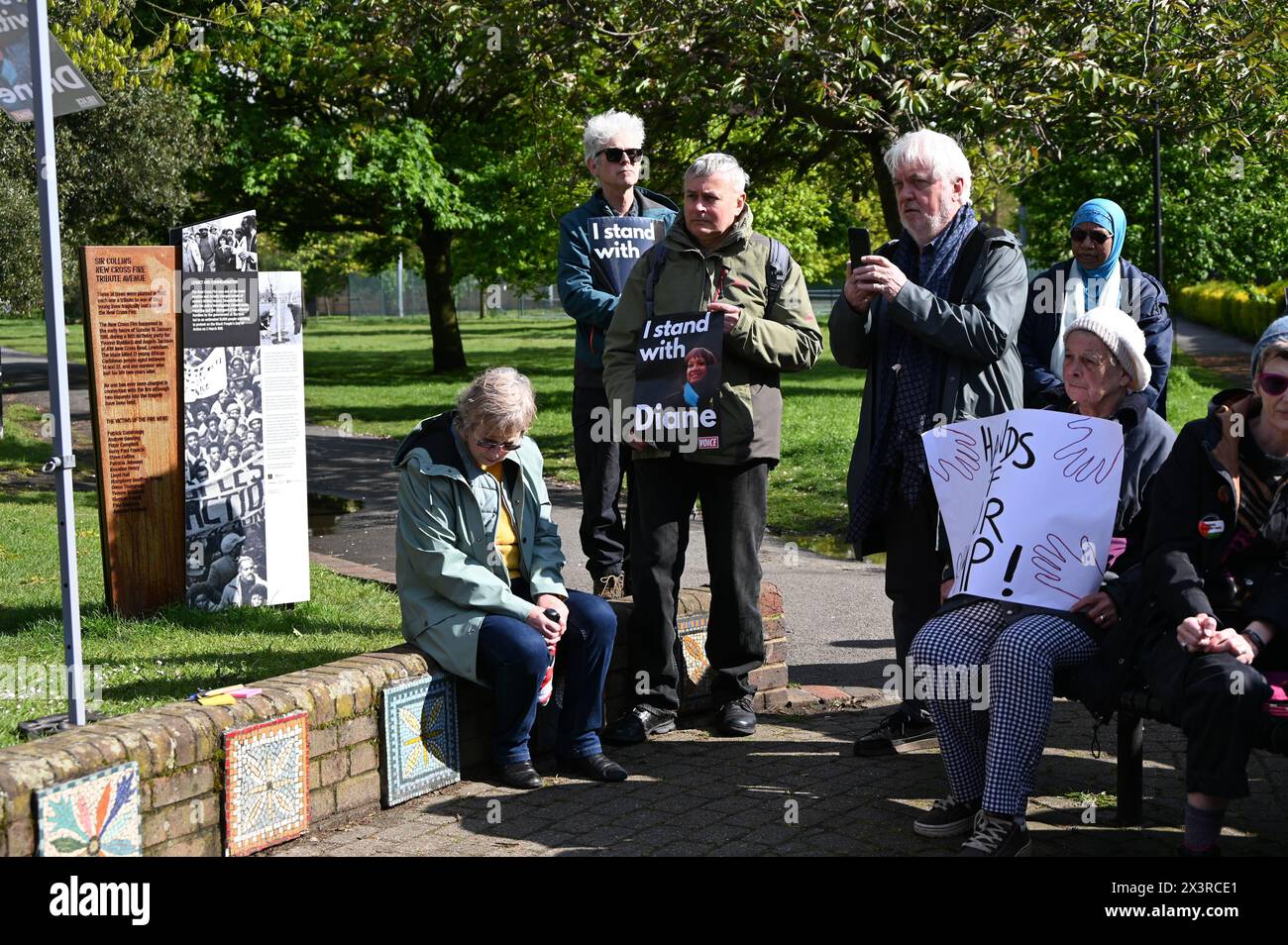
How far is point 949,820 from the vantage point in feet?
14.9

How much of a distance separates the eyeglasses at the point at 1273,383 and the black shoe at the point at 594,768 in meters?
2.45

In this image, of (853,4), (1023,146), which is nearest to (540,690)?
(853,4)

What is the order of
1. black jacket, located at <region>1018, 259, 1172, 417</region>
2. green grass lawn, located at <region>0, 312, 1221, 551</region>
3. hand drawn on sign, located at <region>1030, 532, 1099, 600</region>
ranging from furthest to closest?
green grass lawn, located at <region>0, 312, 1221, 551</region> → black jacket, located at <region>1018, 259, 1172, 417</region> → hand drawn on sign, located at <region>1030, 532, 1099, 600</region>

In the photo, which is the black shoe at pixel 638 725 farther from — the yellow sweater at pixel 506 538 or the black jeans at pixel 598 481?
the black jeans at pixel 598 481

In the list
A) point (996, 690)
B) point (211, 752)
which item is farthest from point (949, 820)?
point (211, 752)

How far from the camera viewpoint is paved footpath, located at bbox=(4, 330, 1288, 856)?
14.8 ft

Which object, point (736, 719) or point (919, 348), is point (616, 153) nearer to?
point (919, 348)

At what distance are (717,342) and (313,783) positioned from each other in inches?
82.9

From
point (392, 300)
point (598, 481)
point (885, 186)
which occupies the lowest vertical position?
point (598, 481)

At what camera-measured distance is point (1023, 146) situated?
1230cm

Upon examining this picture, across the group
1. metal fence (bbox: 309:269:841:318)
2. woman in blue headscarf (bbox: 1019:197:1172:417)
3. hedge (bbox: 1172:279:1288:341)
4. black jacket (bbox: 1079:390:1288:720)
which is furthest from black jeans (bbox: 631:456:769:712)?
metal fence (bbox: 309:269:841:318)

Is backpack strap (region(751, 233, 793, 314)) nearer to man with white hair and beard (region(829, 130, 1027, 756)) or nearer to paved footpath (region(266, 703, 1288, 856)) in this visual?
man with white hair and beard (region(829, 130, 1027, 756))

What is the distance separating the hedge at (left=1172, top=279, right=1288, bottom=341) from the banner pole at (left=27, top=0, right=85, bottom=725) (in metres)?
28.6

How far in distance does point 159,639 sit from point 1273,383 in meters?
4.71
